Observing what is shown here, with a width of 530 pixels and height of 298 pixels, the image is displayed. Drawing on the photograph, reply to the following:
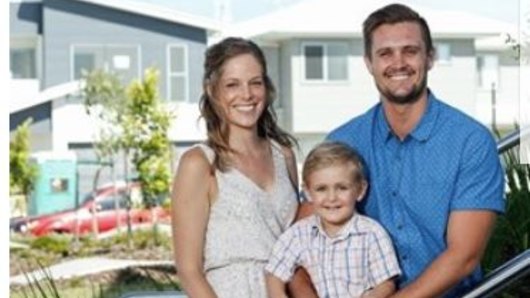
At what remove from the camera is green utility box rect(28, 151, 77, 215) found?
24188 millimetres

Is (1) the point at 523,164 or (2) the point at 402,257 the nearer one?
(2) the point at 402,257

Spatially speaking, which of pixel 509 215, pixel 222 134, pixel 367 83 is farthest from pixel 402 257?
pixel 367 83

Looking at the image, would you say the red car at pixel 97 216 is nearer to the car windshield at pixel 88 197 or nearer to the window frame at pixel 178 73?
the car windshield at pixel 88 197

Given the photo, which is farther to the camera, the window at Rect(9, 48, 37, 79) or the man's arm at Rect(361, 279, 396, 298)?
the window at Rect(9, 48, 37, 79)

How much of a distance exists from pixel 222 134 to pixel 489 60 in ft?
103

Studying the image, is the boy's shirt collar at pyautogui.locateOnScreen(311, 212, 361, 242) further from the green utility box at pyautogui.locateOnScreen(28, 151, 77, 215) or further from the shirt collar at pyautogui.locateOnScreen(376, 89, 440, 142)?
the green utility box at pyautogui.locateOnScreen(28, 151, 77, 215)

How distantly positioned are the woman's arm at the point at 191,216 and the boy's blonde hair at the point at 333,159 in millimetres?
245

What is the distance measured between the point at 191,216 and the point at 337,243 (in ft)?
1.17

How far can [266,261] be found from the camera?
3.49m

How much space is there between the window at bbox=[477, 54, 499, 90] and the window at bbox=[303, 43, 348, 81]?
13.8 ft

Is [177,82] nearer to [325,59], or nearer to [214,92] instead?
[325,59]

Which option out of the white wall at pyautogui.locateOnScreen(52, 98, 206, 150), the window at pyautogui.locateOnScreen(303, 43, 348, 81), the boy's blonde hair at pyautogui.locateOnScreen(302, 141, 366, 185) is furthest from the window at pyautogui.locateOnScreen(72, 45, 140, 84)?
the boy's blonde hair at pyautogui.locateOnScreen(302, 141, 366, 185)

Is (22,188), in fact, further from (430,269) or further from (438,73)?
(430,269)

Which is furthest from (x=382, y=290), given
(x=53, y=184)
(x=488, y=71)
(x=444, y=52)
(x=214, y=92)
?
(x=488, y=71)
